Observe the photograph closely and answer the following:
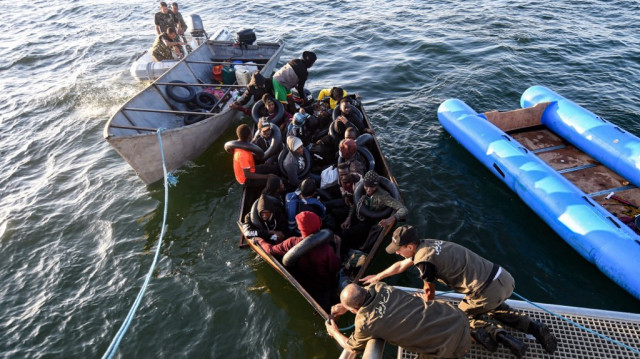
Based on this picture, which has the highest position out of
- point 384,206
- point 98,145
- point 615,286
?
point 384,206

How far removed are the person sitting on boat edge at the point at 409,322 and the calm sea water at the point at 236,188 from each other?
2.37 meters

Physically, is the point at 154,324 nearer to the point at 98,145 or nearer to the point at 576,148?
the point at 98,145

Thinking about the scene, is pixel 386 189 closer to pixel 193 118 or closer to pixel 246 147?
pixel 246 147

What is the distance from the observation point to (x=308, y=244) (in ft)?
17.5

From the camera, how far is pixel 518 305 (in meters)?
5.00

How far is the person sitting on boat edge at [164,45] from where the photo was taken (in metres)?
14.6

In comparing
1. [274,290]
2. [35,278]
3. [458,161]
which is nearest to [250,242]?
[274,290]

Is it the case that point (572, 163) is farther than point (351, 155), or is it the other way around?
point (572, 163)

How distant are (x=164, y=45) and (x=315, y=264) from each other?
42.1ft

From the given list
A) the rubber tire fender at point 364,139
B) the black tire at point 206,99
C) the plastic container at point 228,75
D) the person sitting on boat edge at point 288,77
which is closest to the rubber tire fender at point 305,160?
the rubber tire fender at point 364,139

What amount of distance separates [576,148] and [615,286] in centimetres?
434

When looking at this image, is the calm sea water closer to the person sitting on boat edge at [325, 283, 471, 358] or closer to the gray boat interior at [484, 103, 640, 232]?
the gray boat interior at [484, 103, 640, 232]

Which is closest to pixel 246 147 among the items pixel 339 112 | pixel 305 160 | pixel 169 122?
pixel 305 160

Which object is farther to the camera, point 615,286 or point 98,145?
point 98,145
